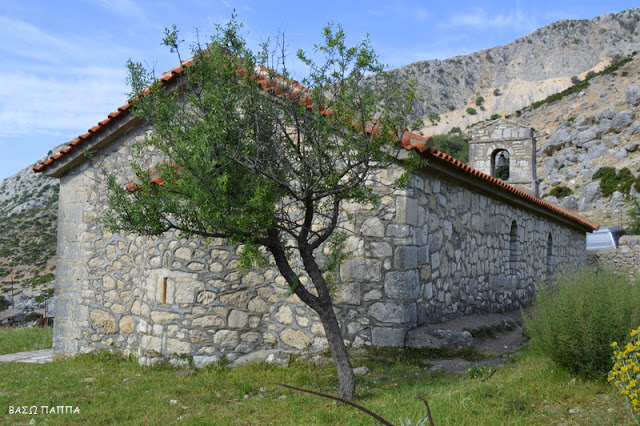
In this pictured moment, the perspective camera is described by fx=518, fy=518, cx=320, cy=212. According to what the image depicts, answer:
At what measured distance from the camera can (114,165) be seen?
323 inches

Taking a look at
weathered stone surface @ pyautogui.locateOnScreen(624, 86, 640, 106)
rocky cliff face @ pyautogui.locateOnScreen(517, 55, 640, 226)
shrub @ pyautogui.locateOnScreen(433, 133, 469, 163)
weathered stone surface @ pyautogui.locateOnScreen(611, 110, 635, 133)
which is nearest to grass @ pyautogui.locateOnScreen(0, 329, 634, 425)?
rocky cliff face @ pyautogui.locateOnScreen(517, 55, 640, 226)

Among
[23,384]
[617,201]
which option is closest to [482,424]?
[23,384]

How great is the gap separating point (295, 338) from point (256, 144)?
117 inches

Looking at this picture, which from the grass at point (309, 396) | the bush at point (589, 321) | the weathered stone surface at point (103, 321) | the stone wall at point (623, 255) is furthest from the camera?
the stone wall at point (623, 255)

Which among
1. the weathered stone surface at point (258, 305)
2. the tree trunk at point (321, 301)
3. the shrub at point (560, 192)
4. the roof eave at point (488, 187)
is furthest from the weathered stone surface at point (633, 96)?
the tree trunk at point (321, 301)

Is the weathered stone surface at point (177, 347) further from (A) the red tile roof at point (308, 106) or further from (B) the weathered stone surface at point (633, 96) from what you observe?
(B) the weathered stone surface at point (633, 96)

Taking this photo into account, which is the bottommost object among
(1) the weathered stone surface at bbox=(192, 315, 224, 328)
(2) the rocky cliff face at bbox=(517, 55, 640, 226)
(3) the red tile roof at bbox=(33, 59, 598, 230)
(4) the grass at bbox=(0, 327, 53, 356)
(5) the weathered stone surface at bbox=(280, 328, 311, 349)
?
(4) the grass at bbox=(0, 327, 53, 356)

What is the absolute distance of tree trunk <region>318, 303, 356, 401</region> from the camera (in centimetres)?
496

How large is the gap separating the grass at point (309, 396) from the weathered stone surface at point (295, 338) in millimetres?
331

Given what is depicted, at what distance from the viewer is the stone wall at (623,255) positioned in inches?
637

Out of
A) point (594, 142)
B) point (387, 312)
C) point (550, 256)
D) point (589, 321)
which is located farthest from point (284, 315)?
point (594, 142)

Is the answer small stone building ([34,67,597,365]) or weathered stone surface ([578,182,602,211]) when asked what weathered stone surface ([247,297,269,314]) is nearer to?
small stone building ([34,67,597,365])

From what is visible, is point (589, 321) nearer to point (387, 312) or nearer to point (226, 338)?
point (387, 312)

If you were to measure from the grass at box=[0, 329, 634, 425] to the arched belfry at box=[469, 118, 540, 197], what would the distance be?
8021mm
